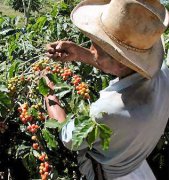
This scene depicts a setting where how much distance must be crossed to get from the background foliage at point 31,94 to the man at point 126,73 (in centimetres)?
17

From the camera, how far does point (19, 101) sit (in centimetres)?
221

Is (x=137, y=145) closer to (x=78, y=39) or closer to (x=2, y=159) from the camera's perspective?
(x=2, y=159)

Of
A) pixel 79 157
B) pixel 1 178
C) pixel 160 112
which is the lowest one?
pixel 1 178

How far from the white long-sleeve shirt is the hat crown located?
6.3 inches

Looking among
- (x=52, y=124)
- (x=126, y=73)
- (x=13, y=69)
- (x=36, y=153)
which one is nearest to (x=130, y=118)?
(x=126, y=73)

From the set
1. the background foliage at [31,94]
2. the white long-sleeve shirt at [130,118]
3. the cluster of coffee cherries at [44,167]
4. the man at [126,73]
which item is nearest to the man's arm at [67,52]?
the man at [126,73]

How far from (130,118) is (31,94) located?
513 millimetres

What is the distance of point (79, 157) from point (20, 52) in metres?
0.84

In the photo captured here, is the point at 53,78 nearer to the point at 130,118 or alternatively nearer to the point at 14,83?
the point at 14,83

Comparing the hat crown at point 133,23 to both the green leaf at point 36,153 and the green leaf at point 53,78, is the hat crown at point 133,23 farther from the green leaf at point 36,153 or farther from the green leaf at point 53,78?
the green leaf at point 36,153

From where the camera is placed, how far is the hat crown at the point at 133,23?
183 centimetres

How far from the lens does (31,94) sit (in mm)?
2143

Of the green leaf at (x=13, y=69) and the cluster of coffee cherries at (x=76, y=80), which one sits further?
the green leaf at (x=13, y=69)

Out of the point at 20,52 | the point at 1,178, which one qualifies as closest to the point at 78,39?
the point at 20,52
